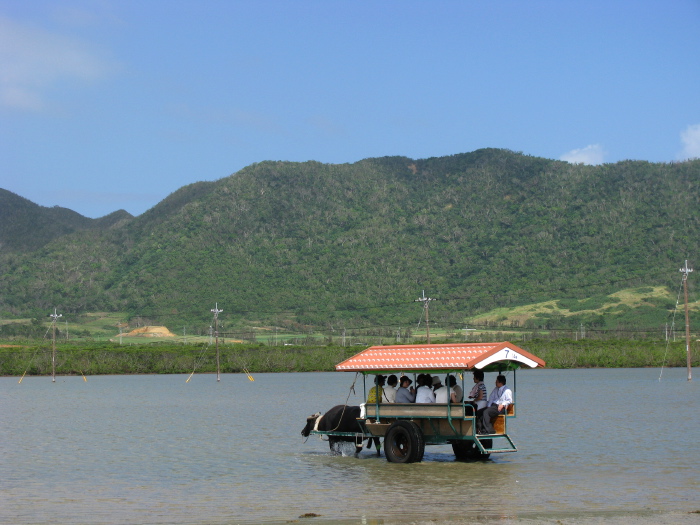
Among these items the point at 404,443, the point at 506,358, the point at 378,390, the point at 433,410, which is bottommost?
the point at 404,443

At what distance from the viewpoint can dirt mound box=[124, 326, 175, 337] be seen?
169 metres

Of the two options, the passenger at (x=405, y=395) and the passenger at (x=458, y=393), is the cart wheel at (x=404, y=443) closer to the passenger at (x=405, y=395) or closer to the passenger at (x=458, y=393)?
the passenger at (x=405, y=395)

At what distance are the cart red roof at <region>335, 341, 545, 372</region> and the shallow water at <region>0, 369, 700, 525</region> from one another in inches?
93.1

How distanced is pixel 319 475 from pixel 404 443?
97.8 inches

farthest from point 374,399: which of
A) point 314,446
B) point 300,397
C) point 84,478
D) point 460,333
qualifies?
point 460,333

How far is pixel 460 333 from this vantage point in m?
151

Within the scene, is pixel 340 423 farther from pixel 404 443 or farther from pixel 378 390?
pixel 404 443

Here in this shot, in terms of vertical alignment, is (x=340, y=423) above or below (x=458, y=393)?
below

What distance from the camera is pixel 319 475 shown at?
21.6m

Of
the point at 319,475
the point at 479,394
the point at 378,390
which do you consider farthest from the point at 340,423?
the point at 479,394

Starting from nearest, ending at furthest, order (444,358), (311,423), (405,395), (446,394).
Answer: (444,358) → (446,394) → (405,395) → (311,423)

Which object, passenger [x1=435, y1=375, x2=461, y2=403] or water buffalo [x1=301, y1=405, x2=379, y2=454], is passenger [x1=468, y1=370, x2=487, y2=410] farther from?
water buffalo [x1=301, y1=405, x2=379, y2=454]

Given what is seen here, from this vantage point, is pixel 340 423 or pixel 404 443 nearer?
pixel 404 443

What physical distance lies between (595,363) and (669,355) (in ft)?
36.6
